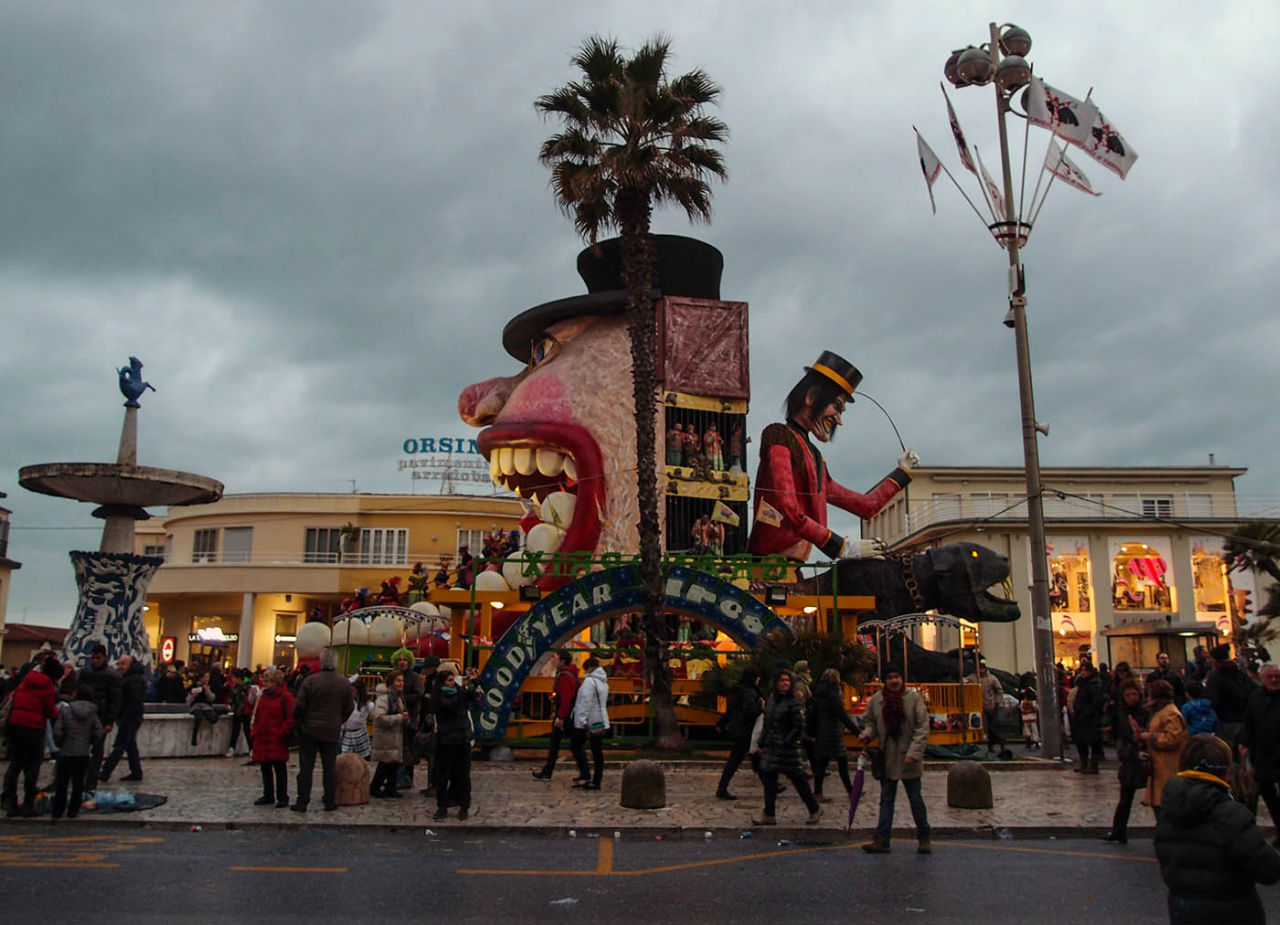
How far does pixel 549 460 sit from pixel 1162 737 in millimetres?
17022

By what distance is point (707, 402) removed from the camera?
24281 millimetres

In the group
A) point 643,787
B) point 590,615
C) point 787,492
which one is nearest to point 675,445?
point 787,492

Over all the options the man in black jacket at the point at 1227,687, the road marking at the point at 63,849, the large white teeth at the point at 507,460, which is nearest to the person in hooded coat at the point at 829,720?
the man in black jacket at the point at 1227,687

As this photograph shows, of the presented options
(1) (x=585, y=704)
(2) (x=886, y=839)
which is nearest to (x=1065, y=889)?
(2) (x=886, y=839)

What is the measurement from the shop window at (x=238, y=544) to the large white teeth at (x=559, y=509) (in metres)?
24.8

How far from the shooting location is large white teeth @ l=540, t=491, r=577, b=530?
76.3 ft

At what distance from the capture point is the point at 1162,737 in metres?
7.64

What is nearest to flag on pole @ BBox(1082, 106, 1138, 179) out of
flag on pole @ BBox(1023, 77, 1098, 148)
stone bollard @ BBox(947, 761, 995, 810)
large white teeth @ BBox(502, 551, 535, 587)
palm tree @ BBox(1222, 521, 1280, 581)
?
flag on pole @ BBox(1023, 77, 1098, 148)

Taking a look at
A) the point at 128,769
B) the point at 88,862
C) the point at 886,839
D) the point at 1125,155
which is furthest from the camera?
the point at 1125,155

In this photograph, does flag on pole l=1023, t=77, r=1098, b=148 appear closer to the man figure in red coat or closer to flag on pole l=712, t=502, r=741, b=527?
the man figure in red coat

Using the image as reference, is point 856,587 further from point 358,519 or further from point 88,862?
point 358,519

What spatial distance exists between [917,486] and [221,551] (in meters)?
28.6

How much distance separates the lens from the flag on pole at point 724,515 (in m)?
23.8

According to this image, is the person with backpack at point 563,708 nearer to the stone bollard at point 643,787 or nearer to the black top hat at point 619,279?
the stone bollard at point 643,787
